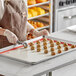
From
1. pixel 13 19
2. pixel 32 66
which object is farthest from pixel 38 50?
pixel 13 19

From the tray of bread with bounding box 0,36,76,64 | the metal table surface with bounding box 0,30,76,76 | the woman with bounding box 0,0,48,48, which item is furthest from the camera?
the woman with bounding box 0,0,48,48

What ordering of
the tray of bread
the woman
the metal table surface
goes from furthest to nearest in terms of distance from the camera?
the woman, the tray of bread, the metal table surface

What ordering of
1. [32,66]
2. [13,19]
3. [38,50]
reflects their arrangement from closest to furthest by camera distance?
1. [32,66]
2. [38,50]
3. [13,19]

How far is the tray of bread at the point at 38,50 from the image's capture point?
2.16 metres

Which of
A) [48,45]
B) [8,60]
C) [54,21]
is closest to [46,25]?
[54,21]

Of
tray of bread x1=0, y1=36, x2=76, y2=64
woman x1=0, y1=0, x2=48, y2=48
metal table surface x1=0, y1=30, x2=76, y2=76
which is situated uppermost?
woman x1=0, y1=0, x2=48, y2=48

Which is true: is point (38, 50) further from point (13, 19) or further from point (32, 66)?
point (13, 19)

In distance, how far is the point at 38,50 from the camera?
7.62ft

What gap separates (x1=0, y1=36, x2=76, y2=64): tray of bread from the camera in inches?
85.1

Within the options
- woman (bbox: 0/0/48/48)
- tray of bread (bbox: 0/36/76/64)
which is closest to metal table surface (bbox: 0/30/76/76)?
tray of bread (bbox: 0/36/76/64)

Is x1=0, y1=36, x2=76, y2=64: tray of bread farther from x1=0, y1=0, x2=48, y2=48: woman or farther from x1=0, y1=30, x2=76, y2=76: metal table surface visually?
x1=0, y1=0, x2=48, y2=48: woman

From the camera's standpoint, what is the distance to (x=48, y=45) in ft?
8.14

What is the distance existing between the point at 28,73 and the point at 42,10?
3.16 metres

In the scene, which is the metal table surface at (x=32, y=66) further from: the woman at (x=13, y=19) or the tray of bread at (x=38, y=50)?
the woman at (x=13, y=19)
